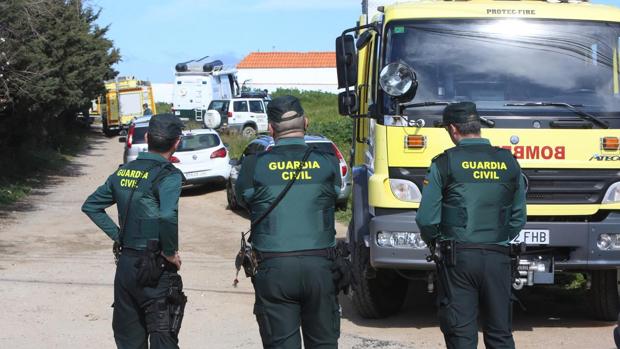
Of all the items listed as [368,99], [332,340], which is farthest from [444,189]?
[368,99]

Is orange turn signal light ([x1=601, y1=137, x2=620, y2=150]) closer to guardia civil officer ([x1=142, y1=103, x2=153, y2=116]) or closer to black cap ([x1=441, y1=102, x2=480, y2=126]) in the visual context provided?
black cap ([x1=441, y1=102, x2=480, y2=126])

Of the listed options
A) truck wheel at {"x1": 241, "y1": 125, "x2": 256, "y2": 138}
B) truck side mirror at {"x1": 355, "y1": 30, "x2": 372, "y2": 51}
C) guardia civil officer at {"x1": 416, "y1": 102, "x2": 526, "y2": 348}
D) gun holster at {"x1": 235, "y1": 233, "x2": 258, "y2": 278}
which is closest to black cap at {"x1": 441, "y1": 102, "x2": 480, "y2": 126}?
guardia civil officer at {"x1": 416, "y1": 102, "x2": 526, "y2": 348}

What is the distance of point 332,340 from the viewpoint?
16.5 feet

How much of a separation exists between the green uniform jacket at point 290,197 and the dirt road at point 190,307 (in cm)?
311

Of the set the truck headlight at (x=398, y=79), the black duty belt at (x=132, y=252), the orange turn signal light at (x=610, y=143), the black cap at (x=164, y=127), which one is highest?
the truck headlight at (x=398, y=79)

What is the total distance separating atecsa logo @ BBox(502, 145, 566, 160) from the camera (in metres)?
7.73

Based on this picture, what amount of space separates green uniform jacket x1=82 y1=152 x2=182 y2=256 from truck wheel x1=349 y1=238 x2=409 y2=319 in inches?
127

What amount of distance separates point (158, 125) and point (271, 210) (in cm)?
102

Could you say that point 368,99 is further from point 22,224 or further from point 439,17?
point 22,224

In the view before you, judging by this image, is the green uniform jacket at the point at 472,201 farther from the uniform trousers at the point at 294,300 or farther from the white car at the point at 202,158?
the white car at the point at 202,158

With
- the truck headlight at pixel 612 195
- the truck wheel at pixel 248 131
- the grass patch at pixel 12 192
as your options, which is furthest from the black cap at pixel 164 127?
the truck wheel at pixel 248 131

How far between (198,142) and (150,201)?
1619 centimetres

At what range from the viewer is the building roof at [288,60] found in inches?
3118

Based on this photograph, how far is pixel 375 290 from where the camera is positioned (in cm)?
891
